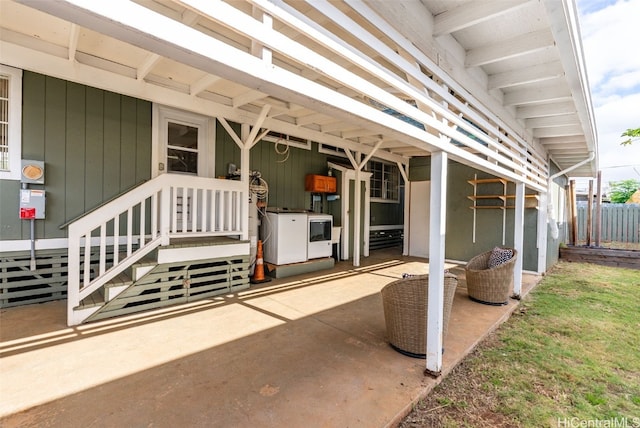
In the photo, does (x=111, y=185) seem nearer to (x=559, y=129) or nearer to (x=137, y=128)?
(x=137, y=128)

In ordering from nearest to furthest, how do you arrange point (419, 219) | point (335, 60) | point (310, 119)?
point (335, 60)
point (310, 119)
point (419, 219)

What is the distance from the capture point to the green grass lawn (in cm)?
189

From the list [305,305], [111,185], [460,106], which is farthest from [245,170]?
[460,106]

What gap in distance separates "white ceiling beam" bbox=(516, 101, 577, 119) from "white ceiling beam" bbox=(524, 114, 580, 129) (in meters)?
0.36

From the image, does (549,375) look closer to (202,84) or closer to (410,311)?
(410,311)

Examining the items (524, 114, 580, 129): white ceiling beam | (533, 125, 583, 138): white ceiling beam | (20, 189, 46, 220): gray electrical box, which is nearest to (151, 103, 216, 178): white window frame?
(20, 189, 46, 220): gray electrical box

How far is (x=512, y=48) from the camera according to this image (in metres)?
2.30

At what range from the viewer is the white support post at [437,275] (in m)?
2.24

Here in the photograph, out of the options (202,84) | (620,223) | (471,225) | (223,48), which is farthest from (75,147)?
(620,223)

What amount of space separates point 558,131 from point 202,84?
5.57 meters

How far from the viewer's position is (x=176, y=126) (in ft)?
15.1

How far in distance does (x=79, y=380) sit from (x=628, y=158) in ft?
187

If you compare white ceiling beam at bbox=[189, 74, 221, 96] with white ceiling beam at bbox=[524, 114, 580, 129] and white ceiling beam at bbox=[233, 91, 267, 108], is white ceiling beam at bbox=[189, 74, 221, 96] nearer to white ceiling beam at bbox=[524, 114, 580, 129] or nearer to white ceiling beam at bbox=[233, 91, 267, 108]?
white ceiling beam at bbox=[233, 91, 267, 108]

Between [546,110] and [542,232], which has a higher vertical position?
[546,110]
